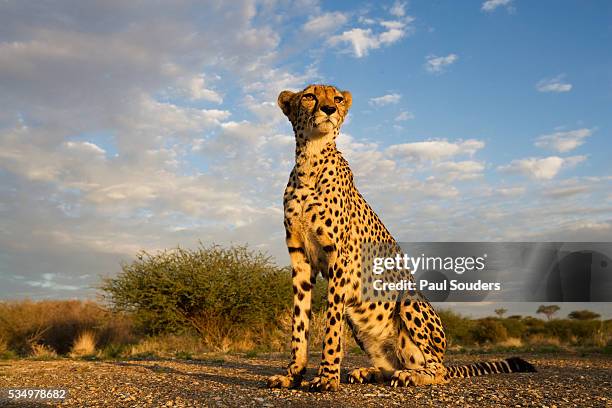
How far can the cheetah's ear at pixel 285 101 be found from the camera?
5516 millimetres

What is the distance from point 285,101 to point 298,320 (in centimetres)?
209

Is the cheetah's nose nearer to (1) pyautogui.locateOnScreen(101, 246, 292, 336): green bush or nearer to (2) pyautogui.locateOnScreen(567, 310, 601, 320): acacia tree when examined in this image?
(1) pyautogui.locateOnScreen(101, 246, 292, 336): green bush

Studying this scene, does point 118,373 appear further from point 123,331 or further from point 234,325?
point 123,331

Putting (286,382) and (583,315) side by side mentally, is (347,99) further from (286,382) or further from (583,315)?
(583,315)

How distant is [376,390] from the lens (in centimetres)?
502

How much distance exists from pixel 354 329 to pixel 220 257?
11.9m

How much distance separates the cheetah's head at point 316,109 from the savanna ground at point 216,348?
7.65ft

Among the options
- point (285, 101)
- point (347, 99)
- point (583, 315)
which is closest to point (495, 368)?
point (347, 99)

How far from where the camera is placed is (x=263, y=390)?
5.03 m

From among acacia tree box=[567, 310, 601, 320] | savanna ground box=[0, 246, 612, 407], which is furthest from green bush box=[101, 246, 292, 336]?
acacia tree box=[567, 310, 601, 320]

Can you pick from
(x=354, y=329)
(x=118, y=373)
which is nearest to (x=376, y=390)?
(x=354, y=329)

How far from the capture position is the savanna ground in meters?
4.90

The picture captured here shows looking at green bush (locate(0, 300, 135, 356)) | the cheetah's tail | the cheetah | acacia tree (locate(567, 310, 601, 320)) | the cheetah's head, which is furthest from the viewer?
acacia tree (locate(567, 310, 601, 320))

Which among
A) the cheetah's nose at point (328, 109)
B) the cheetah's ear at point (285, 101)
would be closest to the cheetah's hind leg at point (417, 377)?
the cheetah's nose at point (328, 109)
